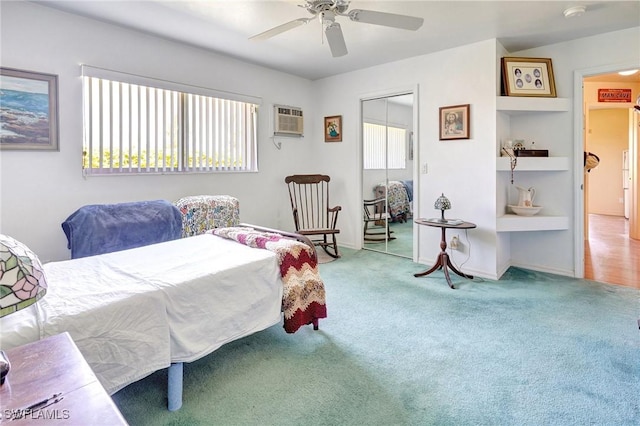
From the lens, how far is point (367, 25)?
3242mm

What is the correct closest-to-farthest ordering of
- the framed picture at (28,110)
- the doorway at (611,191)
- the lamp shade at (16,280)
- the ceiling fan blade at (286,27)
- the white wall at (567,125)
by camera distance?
the lamp shade at (16,280), the ceiling fan blade at (286,27), the framed picture at (28,110), the white wall at (567,125), the doorway at (611,191)

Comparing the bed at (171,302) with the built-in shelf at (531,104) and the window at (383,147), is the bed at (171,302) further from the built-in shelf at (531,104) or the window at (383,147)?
the built-in shelf at (531,104)

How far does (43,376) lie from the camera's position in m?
0.90

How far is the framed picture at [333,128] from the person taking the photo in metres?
5.09

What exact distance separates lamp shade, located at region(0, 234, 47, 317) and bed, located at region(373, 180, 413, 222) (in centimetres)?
391

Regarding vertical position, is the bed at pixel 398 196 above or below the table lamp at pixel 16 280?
above

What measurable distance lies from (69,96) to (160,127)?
814 millimetres


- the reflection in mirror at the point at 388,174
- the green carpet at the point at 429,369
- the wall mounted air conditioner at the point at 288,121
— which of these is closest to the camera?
the green carpet at the point at 429,369

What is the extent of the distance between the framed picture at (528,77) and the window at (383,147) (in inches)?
49.1

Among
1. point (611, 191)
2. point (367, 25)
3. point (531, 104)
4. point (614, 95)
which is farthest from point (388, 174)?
point (611, 191)

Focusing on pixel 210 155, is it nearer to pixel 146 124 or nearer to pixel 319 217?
pixel 146 124

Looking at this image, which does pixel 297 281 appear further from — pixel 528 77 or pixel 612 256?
pixel 612 256

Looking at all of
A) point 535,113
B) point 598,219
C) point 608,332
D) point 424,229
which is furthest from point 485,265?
point 598,219

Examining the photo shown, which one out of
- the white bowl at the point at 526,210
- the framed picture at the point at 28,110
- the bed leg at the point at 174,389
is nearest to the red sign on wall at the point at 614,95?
the white bowl at the point at 526,210
